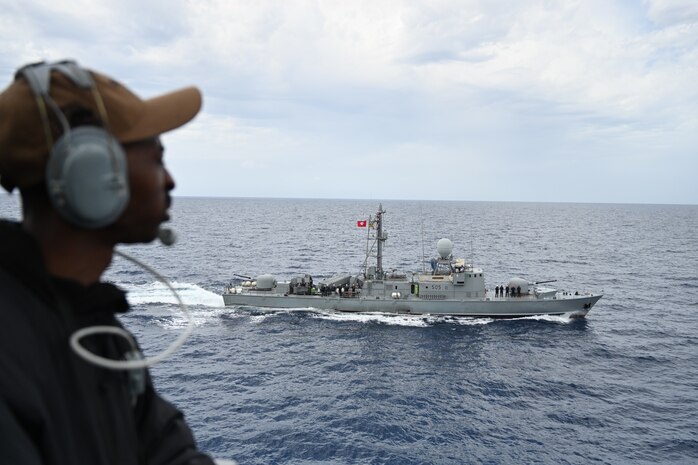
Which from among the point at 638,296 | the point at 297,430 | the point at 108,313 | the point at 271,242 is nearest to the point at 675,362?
the point at 638,296

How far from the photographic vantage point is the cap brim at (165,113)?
6.31ft

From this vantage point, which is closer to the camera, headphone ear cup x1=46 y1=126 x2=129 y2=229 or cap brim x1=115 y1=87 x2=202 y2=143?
headphone ear cup x1=46 y1=126 x2=129 y2=229

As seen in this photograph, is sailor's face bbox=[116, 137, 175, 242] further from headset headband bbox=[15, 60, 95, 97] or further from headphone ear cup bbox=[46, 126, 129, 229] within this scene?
headset headband bbox=[15, 60, 95, 97]

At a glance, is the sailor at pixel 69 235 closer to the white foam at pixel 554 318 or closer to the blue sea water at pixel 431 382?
the blue sea water at pixel 431 382

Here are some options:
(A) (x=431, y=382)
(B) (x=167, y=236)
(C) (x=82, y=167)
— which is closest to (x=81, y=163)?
(C) (x=82, y=167)

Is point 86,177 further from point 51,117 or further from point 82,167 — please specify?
point 51,117

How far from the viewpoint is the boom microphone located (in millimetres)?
2299

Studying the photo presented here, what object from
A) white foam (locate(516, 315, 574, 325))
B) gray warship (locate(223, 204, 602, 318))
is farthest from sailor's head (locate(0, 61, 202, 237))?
white foam (locate(516, 315, 574, 325))

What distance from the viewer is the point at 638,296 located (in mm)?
67438

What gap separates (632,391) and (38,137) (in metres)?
41.3

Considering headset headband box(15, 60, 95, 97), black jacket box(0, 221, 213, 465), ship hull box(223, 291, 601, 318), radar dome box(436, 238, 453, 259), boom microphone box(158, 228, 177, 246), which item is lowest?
ship hull box(223, 291, 601, 318)

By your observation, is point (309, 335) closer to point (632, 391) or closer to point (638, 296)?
point (632, 391)

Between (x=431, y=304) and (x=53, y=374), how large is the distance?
5065 centimetres

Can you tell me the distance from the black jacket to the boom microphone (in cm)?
34
